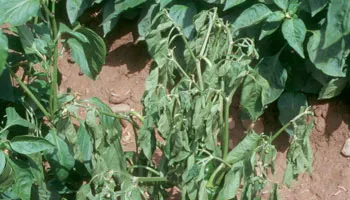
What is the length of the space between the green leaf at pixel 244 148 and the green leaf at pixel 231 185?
0.08 metres

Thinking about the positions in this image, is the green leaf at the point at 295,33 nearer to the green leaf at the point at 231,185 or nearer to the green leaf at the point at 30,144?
the green leaf at the point at 231,185

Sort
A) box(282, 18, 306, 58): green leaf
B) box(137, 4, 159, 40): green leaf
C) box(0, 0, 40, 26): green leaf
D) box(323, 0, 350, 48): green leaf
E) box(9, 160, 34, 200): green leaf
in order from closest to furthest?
box(0, 0, 40, 26): green leaf, box(9, 160, 34, 200): green leaf, box(323, 0, 350, 48): green leaf, box(282, 18, 306, 58): green leaf, box(137, 4, 159, 40): green leaf

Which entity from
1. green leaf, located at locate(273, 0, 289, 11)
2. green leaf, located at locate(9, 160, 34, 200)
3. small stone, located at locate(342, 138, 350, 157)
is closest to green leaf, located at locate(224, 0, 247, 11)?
green leaf, located at locate(273, 0, 289, 11)

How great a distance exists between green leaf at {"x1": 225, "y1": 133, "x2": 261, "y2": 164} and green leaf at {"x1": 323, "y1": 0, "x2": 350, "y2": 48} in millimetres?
759

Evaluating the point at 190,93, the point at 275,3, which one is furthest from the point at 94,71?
the point at 275,3

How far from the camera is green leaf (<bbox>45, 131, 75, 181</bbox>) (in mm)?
3031

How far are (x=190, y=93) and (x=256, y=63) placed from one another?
1123 mm

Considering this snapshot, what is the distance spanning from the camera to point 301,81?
3.94 meters

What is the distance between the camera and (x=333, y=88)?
12.5 feet

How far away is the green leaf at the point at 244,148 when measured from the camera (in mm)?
2971

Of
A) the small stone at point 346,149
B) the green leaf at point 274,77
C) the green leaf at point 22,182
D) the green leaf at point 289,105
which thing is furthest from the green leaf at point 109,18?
the green leaf at point 22,182

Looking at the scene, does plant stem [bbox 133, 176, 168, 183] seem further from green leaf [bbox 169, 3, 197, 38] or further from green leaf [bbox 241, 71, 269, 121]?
green leaf [bbox 169, 3, 197, 38]

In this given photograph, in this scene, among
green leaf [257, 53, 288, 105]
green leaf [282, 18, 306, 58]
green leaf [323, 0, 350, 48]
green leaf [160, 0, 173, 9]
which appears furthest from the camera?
green leaf [160, 0, 173, 9]

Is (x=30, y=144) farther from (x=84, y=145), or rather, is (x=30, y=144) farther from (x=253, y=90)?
(x=253, y=90)
